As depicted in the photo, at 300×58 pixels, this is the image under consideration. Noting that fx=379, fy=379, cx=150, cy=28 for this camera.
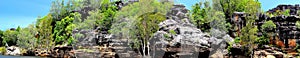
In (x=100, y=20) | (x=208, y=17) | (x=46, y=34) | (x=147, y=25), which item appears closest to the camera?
(x=147, y=25)

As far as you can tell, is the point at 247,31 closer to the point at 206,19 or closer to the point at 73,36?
the point at 206,19

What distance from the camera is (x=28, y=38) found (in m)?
A: 80.1

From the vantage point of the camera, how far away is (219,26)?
5816 centimetres

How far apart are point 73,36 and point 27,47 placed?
1607 centimetres

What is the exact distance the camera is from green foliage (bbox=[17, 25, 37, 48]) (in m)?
78.9

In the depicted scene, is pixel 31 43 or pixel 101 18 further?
pixel 31 43

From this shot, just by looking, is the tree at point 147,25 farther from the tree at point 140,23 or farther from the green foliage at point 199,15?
the green foliage at point 199,15

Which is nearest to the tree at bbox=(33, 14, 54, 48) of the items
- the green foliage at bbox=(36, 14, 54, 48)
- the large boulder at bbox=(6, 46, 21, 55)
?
Result: the green foliage at bbox=(36, 14, 54, 48)

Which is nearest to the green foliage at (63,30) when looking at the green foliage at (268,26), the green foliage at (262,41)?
the green foliage at (268,26)

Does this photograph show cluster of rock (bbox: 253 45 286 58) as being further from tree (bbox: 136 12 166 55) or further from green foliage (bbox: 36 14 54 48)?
green foliage (bbox: 36 14 54 48)

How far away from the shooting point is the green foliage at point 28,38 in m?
78.9

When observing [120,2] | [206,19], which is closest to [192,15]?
[206,19]

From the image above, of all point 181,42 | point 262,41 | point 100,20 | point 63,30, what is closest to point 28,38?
point 63,30

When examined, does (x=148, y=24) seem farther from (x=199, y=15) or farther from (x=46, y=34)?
(x=46, y=34)
